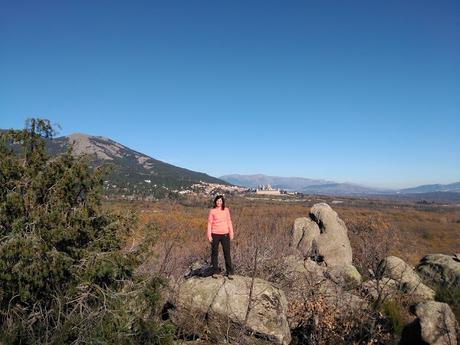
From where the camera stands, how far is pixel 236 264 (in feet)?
37.0

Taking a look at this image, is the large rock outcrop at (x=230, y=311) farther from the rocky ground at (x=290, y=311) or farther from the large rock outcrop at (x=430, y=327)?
the large rock outcrop at (x=430, y=327)

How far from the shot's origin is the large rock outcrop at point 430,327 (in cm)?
931

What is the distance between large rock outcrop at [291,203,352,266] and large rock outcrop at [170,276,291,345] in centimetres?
770

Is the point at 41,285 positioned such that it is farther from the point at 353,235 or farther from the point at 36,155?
the point at 353,235

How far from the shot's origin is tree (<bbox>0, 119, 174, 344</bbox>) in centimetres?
641

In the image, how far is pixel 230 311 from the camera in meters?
7.83

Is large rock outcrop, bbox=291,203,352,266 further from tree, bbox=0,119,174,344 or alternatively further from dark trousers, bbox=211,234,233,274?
tree, bbox=0,119,174,344

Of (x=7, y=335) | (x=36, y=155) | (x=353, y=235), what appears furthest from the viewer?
(x=353, y=235)

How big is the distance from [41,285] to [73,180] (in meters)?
1.87

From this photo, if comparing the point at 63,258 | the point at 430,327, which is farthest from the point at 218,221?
the point at 430,327

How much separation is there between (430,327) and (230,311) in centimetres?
477

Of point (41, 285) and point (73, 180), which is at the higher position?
point (73, 180)

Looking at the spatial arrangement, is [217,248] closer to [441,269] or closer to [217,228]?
[217,228]

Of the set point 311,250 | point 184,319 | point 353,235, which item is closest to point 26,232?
point 184,319
